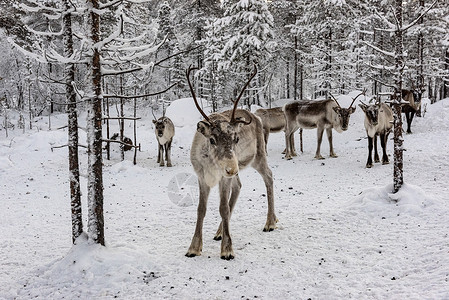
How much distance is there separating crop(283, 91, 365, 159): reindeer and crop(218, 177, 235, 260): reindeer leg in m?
9.10

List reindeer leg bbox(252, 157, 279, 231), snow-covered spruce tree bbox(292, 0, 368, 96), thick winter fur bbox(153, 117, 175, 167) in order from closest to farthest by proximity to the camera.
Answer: reindeer leg bbox(252, 157, 279, 231), thick winter fur bbox(153, 117, 175, 167), snow-covered spruce tree bbox(292, 0, 368, 96)

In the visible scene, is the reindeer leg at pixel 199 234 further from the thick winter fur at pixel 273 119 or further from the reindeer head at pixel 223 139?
the thick winter fur at pixel 273 119

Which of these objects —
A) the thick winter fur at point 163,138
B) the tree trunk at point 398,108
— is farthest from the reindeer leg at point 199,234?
the thick winter fur at point 163,138

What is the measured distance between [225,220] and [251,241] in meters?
0.80

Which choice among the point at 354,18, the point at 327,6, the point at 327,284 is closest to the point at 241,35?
the point at 327,6

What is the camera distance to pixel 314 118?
556 inches

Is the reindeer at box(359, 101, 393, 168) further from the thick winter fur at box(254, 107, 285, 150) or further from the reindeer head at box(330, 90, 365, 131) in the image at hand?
the thick winter fur at box(254, 107, 285, 150)

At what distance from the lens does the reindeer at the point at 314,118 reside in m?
13.5

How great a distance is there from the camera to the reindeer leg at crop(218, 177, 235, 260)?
15.4 ft

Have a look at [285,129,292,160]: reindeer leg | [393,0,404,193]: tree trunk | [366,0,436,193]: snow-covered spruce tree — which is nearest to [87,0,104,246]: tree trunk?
[366,0,436,193]: snow-covered spruce tree

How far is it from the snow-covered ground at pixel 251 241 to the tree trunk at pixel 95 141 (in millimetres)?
384

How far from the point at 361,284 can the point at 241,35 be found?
58.9ft

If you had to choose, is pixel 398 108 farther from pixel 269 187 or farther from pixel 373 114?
pixel 373 114

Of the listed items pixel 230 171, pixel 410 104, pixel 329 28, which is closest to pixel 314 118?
pixel 410 104
